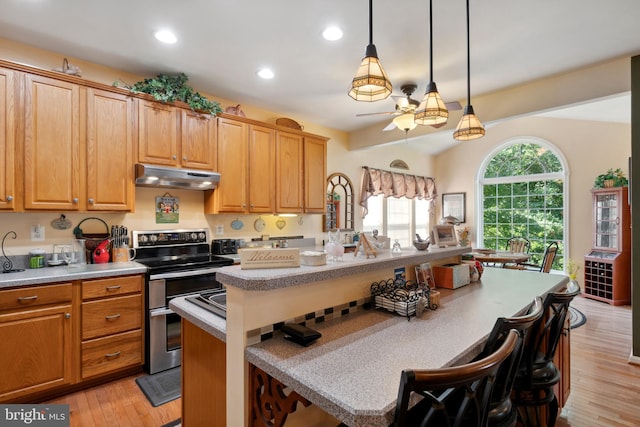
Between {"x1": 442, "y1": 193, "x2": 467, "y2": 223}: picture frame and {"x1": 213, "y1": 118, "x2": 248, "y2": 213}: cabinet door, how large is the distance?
5.19 m

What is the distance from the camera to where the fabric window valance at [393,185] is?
17.9ft

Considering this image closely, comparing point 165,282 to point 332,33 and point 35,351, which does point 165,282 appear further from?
point 332,33

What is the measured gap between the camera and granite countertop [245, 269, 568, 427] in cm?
84

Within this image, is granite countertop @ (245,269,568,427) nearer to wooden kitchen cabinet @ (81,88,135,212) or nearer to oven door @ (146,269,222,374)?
oven door @ (146,269,222,374)

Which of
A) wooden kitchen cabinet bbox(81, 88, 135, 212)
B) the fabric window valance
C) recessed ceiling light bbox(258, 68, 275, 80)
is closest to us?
wooden kitchen cabinet bbox(81, 88, 135, 212)

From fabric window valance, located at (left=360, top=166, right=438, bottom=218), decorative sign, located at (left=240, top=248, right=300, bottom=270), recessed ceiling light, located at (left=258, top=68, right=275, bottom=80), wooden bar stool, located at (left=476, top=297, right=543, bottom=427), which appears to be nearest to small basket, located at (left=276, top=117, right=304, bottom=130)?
recessed ceiling light, located at (left=258, top=68, right=275, bottom=80)

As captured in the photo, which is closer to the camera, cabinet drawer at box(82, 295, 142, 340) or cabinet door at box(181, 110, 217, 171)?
cabinet drawer at box(82, 295, 142, 340)

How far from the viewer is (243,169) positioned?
11.9 feet

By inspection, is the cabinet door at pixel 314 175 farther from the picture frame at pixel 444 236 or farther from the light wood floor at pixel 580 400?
the light wood floor at pixel 580 400

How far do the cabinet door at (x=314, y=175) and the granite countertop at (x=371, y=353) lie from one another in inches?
108

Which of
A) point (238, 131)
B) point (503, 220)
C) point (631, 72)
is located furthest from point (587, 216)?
point (238, 131)
